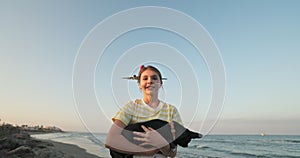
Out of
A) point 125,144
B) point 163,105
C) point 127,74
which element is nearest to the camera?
point 125,144

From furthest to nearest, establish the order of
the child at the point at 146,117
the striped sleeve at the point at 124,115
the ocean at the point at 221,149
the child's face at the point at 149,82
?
the ocean at the point at 221,149 → the child's face at the point at 149,82 → the striped sleeve at the point at 124,115 → the child at the point at 146,117

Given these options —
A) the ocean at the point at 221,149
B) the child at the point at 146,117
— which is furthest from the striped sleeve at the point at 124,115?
the ocean at the point at 221,149

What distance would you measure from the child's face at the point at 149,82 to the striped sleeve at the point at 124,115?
24 cm

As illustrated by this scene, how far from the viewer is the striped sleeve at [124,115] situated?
6.02 feet

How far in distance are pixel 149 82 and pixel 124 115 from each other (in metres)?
0.39

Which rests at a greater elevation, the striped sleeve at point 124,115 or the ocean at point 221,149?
the striped sleeve at point 124,115

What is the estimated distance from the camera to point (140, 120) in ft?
6.19

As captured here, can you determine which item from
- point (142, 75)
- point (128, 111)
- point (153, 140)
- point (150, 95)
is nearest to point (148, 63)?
point (142, 75)

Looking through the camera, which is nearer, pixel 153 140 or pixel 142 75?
pixel 153 140

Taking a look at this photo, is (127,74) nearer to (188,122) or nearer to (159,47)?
(159,47)

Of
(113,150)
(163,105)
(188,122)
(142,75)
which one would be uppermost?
(142,75)

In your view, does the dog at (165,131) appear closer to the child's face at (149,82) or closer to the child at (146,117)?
the child at (146,117)

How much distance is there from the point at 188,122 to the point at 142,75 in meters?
0.58

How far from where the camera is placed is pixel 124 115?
6.11 feet
